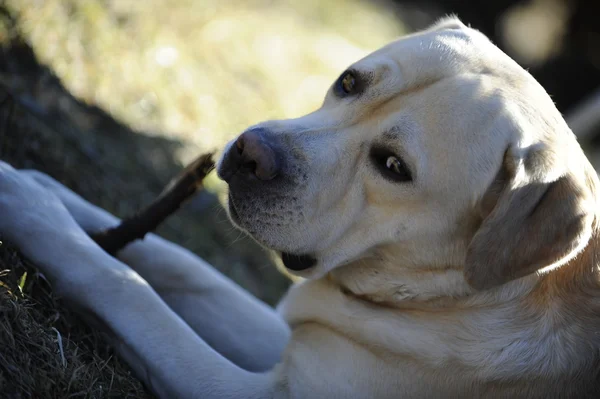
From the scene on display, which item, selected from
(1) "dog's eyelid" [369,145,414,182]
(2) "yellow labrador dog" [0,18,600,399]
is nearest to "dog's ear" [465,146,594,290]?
(2) "yellow labrador dog" [0,18,600,399]

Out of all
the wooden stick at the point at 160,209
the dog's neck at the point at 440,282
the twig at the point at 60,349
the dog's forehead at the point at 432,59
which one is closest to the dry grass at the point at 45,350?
the twig at the point at 60,349

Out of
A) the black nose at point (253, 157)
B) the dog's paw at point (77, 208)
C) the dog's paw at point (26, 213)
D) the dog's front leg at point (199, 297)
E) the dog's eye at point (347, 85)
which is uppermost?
the dog's eye at point (347, 85)

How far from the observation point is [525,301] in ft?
9.55

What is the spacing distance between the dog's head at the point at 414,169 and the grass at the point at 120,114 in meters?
0.88

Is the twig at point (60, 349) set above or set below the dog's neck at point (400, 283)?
above

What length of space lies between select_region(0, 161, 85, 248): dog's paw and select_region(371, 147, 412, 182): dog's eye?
133 centimetres

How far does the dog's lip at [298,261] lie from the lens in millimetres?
3064

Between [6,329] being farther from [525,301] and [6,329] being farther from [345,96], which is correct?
[525,301]

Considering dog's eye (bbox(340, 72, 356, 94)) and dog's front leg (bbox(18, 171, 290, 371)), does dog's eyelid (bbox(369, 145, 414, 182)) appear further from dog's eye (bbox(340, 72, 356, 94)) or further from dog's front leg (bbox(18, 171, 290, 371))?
dog's front leg (bbox(18, 171, 290, 371))

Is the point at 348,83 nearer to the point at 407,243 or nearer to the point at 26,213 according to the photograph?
the point at 407,243

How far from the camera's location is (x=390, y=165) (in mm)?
2922

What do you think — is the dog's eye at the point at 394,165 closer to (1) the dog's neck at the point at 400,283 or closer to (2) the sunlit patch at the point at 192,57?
(1) the dog's neck at the point at 400,283

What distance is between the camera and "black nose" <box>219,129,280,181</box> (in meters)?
2.88

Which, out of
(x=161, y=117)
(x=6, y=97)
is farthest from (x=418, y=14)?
(x=6, y=97)
